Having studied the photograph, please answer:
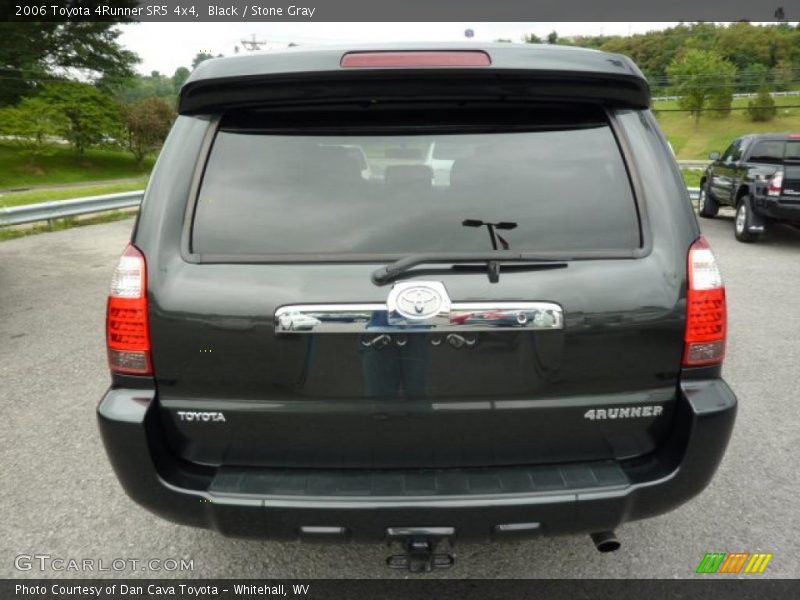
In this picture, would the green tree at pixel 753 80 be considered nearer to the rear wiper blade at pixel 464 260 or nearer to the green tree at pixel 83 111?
the green tree at pixel 83 111

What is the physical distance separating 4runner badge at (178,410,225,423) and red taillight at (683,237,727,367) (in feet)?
4.98

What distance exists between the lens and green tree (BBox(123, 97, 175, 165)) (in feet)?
150

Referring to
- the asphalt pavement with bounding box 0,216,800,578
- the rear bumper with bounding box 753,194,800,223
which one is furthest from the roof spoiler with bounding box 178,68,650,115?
the rear bumper with bounding box 753,194,800,223

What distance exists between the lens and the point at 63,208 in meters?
12.1

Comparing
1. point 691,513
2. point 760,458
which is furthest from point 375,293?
point 760,458

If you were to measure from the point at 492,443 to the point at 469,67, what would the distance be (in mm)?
1195

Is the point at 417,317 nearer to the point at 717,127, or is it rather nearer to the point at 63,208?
the point at 63,208

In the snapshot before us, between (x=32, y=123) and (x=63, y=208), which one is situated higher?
(x=63, y=208)

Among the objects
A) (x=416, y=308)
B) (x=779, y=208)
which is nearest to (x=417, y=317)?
(x=416, y=308)

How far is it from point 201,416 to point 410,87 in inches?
49.1

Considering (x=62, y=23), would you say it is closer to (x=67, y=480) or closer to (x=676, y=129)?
(x=67, y=480)

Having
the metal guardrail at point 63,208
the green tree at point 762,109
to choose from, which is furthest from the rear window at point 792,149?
the green tree at point 762,109

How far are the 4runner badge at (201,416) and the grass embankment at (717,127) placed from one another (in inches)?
2681

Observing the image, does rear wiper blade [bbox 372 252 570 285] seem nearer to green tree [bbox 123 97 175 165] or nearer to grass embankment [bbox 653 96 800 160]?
Answer: green tree [bbox 123 97 175 165]
